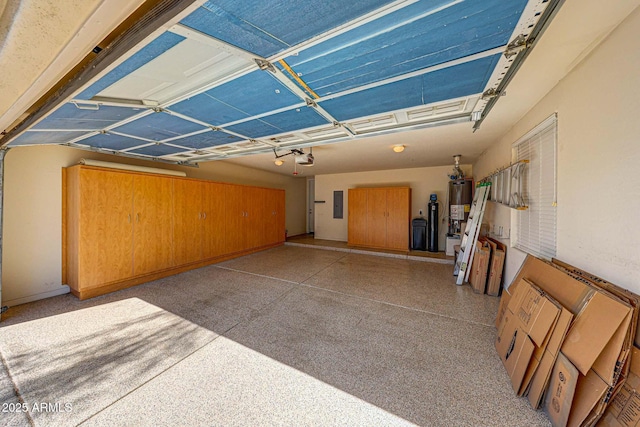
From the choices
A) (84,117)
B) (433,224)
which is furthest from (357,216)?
(84,117)

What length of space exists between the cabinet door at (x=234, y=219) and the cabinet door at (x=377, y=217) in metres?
3.61

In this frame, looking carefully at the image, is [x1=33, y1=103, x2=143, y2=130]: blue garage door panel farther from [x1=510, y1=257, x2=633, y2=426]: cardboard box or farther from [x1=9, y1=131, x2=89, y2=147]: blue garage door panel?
[x1=510, y1=257, x2=633, y2=426]: cardboard box

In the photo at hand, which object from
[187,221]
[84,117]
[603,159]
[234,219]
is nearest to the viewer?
[603,159]

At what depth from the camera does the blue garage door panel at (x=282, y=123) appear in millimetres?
2207

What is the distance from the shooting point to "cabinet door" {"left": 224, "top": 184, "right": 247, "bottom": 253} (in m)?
5.24

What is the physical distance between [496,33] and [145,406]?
10.5 ft

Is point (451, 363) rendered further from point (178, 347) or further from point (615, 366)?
point (178, 347)

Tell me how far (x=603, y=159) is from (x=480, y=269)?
7.47ft

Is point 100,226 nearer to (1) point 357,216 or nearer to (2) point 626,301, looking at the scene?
(2) point 626,301

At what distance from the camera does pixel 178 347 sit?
6.62ft

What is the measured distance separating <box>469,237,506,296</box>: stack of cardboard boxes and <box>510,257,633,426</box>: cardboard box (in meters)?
1.89

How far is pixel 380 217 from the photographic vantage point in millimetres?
6180

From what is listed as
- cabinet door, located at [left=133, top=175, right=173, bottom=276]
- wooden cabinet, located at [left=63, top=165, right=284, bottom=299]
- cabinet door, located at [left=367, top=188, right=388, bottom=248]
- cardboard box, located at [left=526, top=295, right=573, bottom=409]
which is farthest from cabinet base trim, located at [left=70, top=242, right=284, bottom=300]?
cardboard box, located at [left=526, top=295, right=573, bottom=409]

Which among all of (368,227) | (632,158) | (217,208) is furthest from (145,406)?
(368,227)
